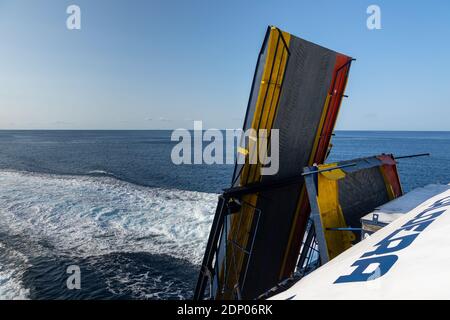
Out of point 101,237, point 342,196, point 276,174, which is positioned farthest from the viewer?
point 101,237

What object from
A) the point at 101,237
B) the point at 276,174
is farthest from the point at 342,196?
the point at 101,237

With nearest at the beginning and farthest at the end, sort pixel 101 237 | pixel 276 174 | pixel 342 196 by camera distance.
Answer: pixel 342 196
pixel 276 174
pixel 101 237

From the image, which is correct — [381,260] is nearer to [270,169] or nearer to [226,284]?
[270,169]

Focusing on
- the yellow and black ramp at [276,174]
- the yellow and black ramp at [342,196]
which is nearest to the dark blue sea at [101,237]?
the yellow and black ramp at [276,174]

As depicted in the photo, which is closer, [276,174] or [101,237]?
[276,174]

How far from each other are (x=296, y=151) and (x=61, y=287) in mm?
8824

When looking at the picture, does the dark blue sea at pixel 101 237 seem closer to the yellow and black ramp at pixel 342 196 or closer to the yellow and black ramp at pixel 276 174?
the yellow and black ramp at pixel 276 174

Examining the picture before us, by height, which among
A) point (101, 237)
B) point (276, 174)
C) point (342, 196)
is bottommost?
point (101, 237)

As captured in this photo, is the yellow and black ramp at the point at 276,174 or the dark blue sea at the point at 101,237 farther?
the dark blue sea at the point at 101,237

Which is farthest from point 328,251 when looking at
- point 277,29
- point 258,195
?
point 277,29

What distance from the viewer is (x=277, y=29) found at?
14.3 feet

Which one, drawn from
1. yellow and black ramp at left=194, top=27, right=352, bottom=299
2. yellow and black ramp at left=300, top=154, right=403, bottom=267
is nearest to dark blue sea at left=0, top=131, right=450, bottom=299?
yellow and black ramp at left=194, top=27, right=352, bottom=299

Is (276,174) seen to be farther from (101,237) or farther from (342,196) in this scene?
(101,237)

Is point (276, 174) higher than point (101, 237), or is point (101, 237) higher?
point (276, 174)
